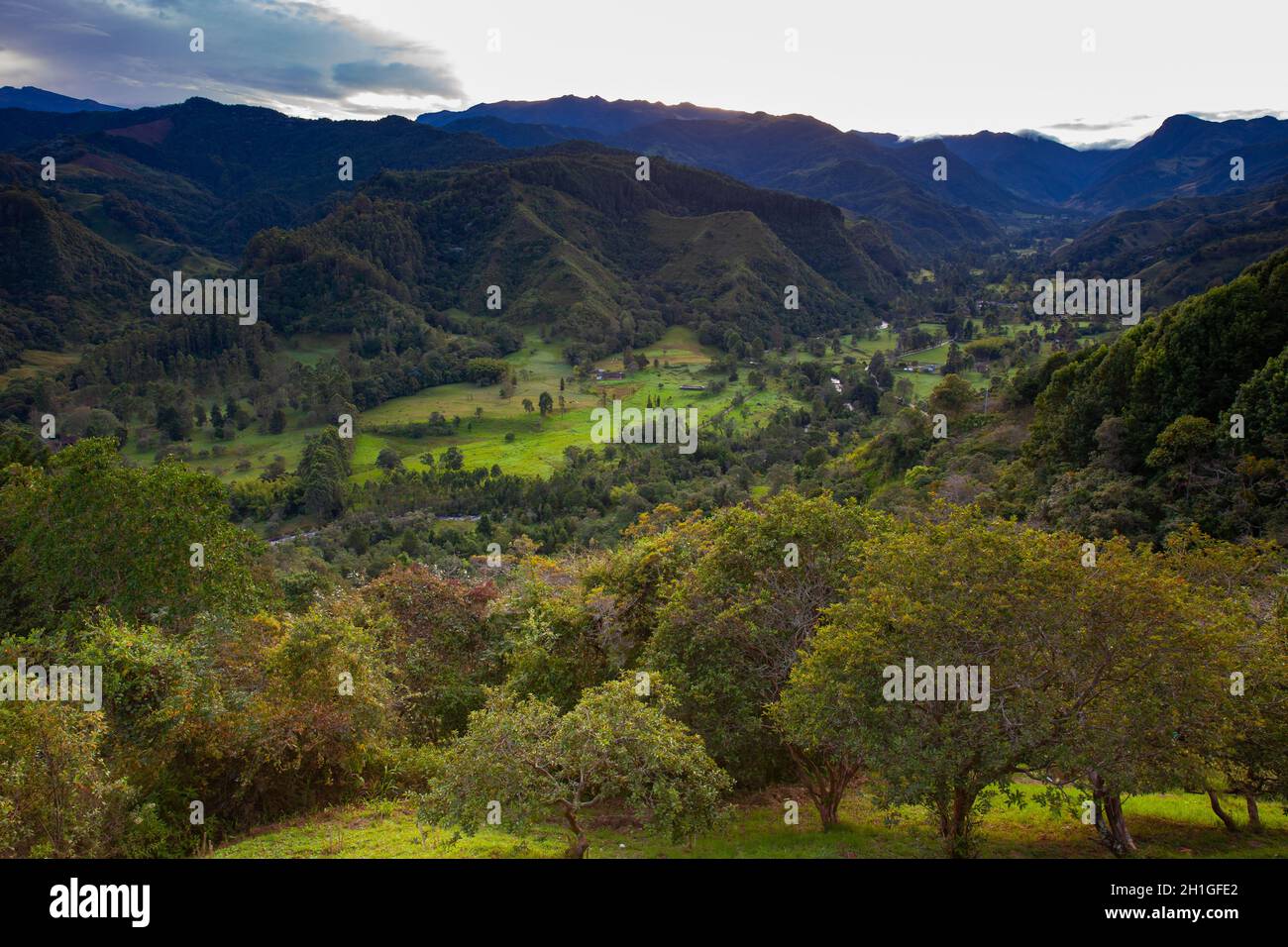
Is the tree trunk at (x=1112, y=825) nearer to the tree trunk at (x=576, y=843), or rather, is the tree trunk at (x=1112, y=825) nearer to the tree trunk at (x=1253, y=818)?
the tree trunk at (x=1253, y=818)

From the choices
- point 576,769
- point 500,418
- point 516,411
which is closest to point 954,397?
point 576,769

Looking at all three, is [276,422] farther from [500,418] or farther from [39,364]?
[39,364]

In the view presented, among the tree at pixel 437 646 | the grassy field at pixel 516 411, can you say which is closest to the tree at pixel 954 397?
the grassy field at pixel 516 411

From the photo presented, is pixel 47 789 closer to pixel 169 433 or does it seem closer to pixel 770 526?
pixel 770 526

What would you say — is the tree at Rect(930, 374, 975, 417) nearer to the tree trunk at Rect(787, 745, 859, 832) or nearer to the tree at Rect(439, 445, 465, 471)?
the tree trunk at Rect(787, 745, 859, 832)

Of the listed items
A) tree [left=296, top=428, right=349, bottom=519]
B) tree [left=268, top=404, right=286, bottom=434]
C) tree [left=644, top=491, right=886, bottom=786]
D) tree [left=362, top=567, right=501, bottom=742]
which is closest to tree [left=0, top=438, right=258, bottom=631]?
tree [left=362, top=567, right=501, bottom=742]

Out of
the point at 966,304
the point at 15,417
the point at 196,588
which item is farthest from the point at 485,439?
the point at 966,304
